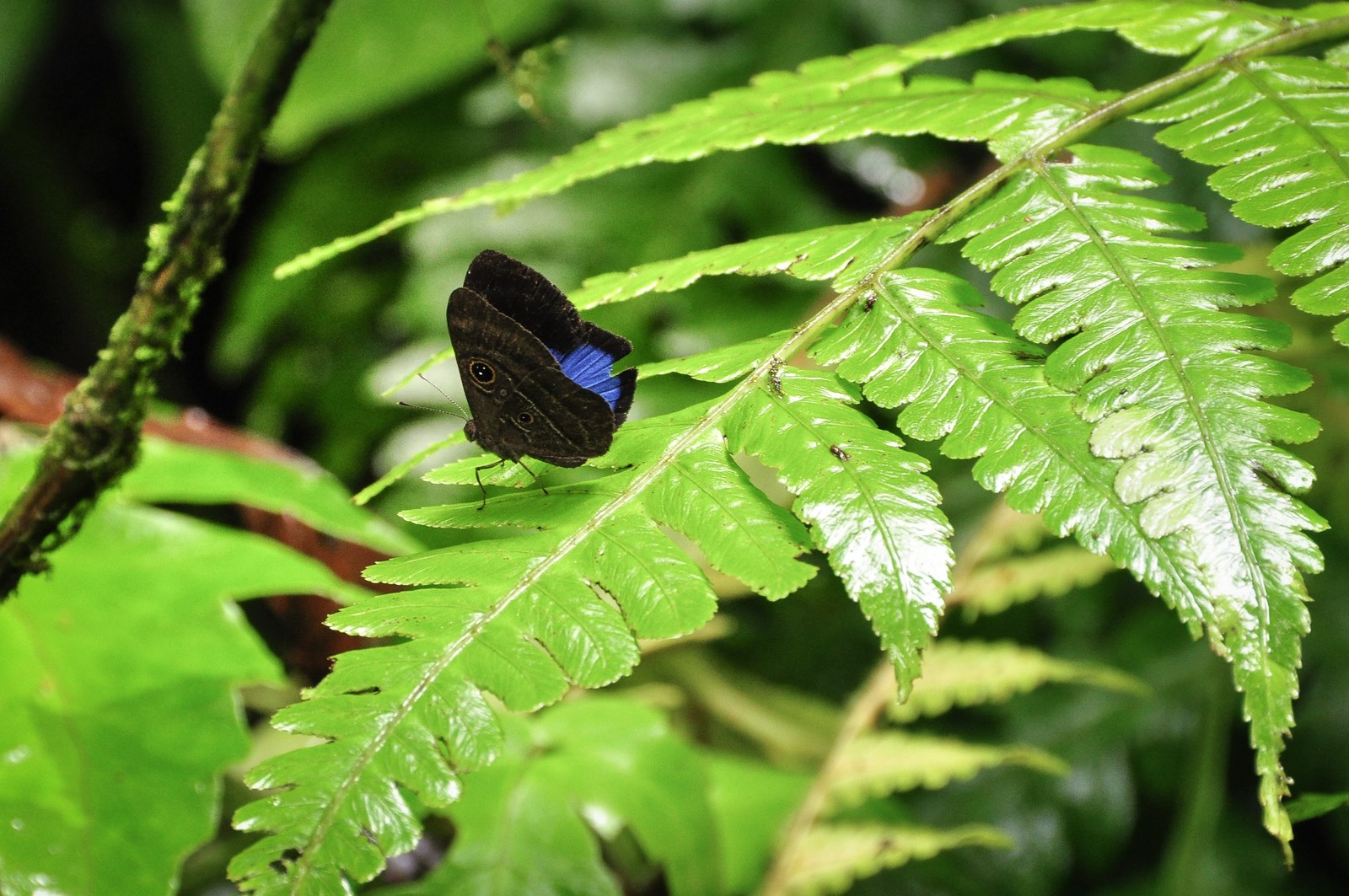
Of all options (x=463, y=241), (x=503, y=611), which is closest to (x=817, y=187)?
(x=463, y=241)

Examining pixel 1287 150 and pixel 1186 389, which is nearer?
pixel 1186 389

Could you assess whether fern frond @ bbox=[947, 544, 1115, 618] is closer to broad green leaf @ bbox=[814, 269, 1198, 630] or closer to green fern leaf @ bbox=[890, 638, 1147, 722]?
green fern leaf @ bbox=[890, 638, 1147, 722]

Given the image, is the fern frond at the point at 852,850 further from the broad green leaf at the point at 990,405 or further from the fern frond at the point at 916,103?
the fern frond at the point at 916,103

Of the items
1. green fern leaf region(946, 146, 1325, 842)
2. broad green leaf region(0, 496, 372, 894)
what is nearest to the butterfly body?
green fern leaf region(946, 146, 1325, 842)

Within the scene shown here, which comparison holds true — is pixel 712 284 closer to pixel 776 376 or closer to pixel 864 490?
pixel 776 376

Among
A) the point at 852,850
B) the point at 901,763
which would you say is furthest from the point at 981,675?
the point at 852,850

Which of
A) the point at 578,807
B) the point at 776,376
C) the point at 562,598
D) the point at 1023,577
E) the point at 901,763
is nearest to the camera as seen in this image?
the point at 562,598

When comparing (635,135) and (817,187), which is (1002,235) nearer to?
(635,135)
